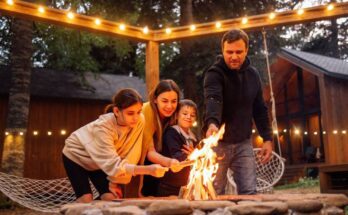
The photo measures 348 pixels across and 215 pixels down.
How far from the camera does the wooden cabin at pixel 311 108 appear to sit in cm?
1299

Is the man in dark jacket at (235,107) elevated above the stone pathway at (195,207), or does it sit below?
above

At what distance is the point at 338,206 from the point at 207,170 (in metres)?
0.82

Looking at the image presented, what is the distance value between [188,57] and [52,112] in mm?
6453

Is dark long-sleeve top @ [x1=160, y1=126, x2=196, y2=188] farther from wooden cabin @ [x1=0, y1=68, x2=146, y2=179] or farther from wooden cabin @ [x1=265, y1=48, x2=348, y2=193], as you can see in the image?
wooden cabin @ [x1=0, y1=68, x2=146, y2=179]

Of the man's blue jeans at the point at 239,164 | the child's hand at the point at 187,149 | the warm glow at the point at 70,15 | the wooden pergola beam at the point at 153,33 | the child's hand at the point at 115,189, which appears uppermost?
the warm glow at the point at 70,15

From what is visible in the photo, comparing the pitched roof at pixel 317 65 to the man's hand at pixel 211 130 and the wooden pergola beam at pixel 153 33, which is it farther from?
the man's hand at pixel 211 130

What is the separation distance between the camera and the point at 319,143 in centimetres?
1495

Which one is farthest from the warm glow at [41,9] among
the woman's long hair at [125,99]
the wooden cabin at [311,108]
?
the wooden cabin at [311,108]

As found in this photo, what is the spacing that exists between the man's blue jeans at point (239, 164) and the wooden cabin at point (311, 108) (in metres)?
10.6

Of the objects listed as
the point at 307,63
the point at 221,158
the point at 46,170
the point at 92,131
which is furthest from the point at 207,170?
the point at 307,63

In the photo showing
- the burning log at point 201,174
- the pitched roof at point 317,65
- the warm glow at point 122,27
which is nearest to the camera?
the burning log at point 201,174

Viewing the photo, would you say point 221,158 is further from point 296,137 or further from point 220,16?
point 296,137

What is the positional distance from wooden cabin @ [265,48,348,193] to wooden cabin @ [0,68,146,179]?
6.94 m

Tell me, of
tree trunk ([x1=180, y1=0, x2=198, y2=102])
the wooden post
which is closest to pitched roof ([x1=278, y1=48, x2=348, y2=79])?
tree trunk ([x1=180, y1=0, x2=198, y2=102])
